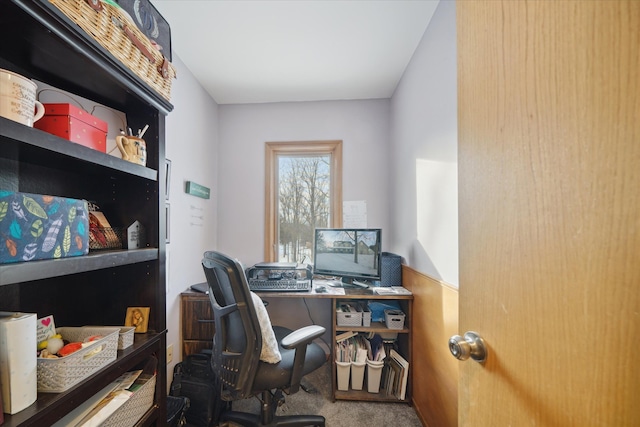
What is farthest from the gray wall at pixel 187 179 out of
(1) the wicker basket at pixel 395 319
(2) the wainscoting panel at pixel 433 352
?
(2) the wainscoting panel at pixel 433 352

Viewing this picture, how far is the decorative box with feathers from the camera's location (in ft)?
1.83

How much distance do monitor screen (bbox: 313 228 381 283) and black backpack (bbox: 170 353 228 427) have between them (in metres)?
1.04

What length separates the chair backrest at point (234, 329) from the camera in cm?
115

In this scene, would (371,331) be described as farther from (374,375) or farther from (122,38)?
(122,38)

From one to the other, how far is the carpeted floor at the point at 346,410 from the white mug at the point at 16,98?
1.90 meters

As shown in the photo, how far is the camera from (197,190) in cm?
203

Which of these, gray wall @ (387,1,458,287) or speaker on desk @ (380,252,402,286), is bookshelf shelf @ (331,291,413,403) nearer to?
speaker on desk @ (380,252,402,286)

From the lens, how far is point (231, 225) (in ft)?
8.14

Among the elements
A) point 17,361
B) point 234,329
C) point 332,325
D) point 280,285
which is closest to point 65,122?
point 17,361

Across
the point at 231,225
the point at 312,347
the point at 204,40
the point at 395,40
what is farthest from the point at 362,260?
the point at 204,40

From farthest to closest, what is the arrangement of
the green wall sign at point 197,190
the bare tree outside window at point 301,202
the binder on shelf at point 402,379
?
the bare tree outside window at point 301,202 → the green wall sign at point 197,190 → the binder on shelf at point 402,379

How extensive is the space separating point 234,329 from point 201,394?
0.66 m

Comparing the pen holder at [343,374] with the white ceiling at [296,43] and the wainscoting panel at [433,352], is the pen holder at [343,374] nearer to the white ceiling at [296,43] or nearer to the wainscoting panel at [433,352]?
the wainscoting panel at [433,352]

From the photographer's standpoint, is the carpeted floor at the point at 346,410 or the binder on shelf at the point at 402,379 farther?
the binder on shelf at the point at 402,379
